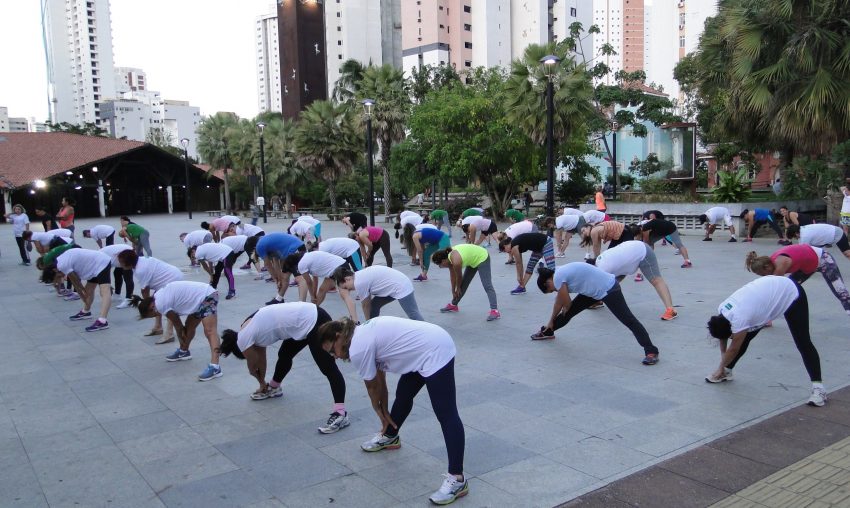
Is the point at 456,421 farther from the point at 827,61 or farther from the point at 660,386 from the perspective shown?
the point at 827,61

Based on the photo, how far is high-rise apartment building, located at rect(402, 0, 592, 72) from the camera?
85.2 metres

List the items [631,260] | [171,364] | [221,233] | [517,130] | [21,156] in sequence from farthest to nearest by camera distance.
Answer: [21,156] < [517,130] < [221,233] < [631,260] < [171,364]

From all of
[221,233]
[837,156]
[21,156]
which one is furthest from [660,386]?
[21,156]

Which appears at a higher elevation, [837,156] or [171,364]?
[837,156]

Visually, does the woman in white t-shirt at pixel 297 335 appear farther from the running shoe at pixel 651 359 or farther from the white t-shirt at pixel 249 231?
the white t-shirt at pixel 249 231

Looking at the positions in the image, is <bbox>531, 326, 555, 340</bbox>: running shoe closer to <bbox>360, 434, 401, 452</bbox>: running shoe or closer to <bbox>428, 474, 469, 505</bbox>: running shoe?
<bbox>360, 434, 401, 452</bbox>: running shoe

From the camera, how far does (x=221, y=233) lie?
16547 mm

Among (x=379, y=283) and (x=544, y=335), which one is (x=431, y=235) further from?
(x=379, y=283)

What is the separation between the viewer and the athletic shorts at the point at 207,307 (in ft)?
23.7

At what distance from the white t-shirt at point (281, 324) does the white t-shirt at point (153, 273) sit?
11.3ft

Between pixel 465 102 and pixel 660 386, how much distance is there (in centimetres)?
2216

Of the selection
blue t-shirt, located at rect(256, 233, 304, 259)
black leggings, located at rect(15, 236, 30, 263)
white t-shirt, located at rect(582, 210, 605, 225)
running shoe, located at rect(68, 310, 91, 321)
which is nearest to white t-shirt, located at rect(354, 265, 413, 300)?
blue t-shirt, located at rect(256, 233, 304, 259)

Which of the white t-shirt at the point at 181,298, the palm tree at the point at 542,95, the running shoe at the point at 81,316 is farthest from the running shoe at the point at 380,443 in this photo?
the palm tree at the point at 542,95

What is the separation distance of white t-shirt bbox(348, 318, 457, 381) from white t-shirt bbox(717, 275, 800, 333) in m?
2.84
